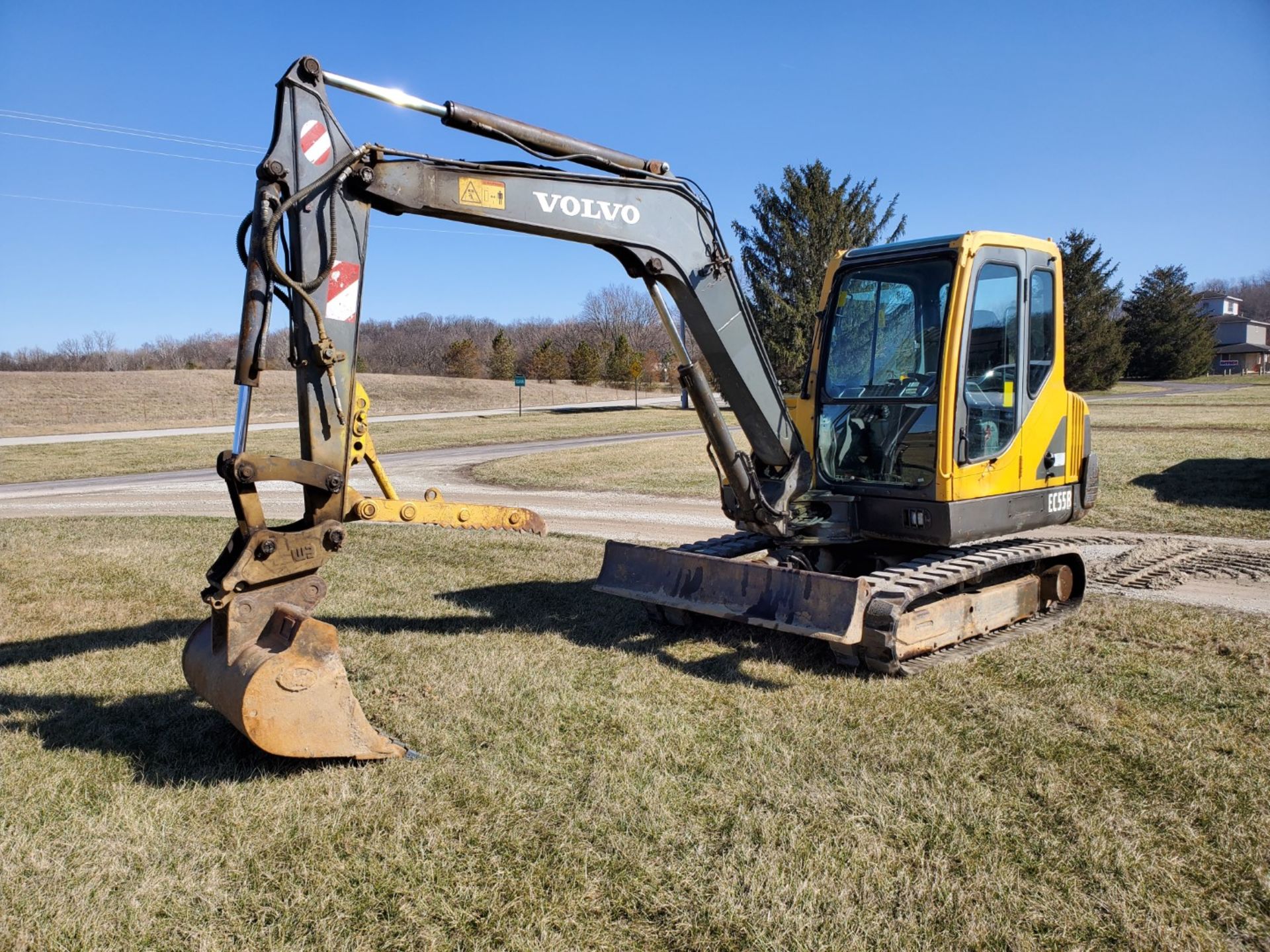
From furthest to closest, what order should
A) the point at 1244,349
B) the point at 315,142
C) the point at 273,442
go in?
the point at 1244,349, the point at 273,442, the point at 315,142

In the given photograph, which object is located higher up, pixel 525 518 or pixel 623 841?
pixel 525 518

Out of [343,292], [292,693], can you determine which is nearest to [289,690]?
[292,693]

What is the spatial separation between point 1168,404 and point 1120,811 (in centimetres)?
3718

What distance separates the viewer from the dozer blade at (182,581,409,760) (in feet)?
14.1

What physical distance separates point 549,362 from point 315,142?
2486 inches

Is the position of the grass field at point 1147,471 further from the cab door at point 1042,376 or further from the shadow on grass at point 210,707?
the shadow on grass at point 210,707

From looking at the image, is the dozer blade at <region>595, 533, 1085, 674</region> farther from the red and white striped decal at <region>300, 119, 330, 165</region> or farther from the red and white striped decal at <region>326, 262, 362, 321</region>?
the red and white striped decal at <region>300, 119, 330, 165</region>

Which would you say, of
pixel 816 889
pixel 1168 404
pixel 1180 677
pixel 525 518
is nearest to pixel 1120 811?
pixel 816 889

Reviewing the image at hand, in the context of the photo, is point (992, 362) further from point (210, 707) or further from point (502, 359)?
point (502, 359)

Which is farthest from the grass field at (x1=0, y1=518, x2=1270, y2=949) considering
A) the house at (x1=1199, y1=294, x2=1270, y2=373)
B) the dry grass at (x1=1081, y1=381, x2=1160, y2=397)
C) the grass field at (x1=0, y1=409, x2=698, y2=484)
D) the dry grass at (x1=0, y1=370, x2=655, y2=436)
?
the house at (x1=1199, y1=294, x2=1270, y2=373)

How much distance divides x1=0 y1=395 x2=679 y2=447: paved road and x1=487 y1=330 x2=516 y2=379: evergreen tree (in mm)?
12815

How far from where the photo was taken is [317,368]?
4.68 metres

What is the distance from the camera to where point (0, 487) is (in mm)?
19562

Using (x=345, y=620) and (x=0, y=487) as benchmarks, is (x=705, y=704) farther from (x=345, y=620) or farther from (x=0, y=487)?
(x=0, y=487)
